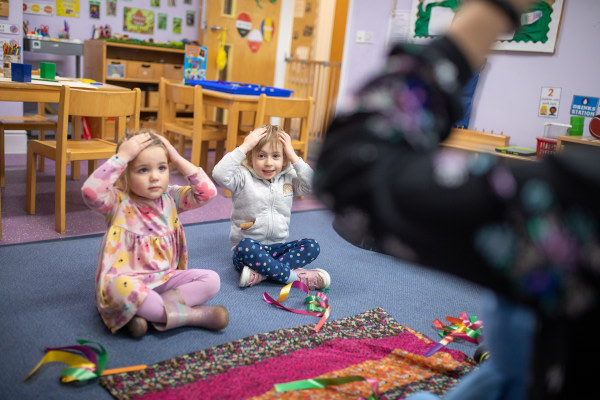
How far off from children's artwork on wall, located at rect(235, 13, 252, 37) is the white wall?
2263 mm

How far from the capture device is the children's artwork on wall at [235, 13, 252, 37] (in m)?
6.36

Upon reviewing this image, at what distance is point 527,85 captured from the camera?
411 centimetres

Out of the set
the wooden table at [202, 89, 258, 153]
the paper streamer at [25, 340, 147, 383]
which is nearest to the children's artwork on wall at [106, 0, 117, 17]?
the wooden table at [202, 89, 258, 153]

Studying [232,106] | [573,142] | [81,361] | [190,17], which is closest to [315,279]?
[81,361]

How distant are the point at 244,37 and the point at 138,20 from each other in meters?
1.26

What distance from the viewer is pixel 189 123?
4.56 metres

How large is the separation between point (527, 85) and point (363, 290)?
2597mm

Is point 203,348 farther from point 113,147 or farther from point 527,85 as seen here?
point 527,85

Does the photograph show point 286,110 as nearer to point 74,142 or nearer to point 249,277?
point 74,142

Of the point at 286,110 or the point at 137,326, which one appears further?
the point at 286,110

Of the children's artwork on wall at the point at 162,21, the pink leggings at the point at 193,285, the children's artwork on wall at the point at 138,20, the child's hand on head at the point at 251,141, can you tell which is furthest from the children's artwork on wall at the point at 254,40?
the pink leggings at the point at 193,285

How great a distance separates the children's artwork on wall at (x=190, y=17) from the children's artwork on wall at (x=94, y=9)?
43.1 inches

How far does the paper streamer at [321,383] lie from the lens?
59.7 inches

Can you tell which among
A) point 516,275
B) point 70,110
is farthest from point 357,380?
point 70,110
